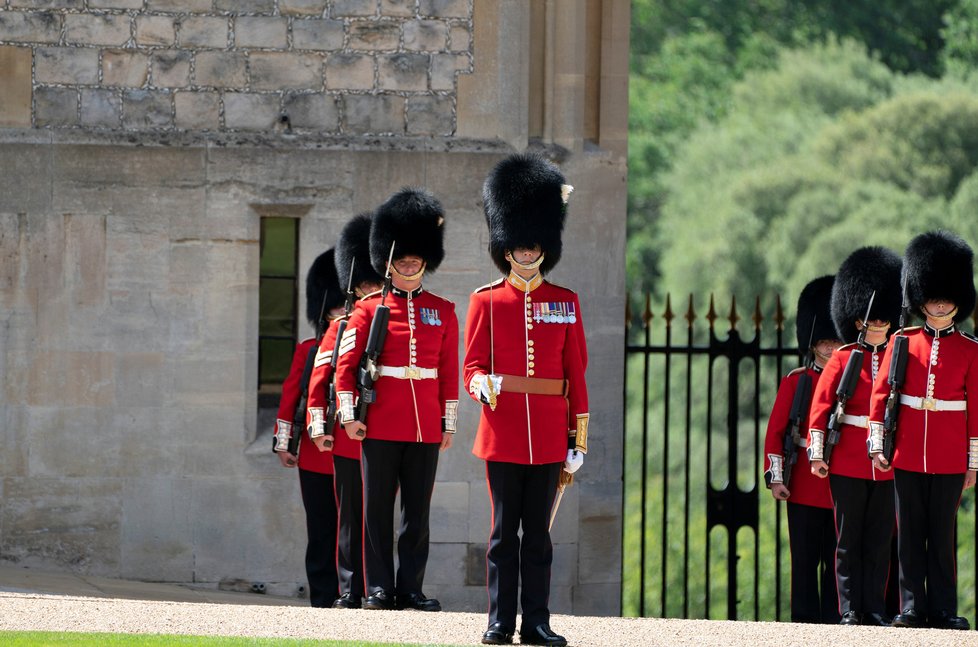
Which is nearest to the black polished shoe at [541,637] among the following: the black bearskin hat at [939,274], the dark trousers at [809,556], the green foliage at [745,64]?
the dark trousers at [809,556]

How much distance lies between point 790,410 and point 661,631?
1830 mm

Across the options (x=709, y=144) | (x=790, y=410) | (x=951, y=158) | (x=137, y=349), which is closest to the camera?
(x=790, y=410)

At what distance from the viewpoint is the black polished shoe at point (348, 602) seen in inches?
299

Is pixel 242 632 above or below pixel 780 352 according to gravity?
below

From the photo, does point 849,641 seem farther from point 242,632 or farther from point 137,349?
point 137,349

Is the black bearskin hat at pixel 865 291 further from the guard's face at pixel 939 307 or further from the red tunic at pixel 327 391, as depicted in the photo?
the red tunic at pixel 327 391

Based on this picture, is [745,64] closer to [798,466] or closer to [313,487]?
[798,466]

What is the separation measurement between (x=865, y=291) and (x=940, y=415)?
0.89 m

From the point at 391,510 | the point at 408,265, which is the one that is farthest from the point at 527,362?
the point at 391,510

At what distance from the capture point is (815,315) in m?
8.48

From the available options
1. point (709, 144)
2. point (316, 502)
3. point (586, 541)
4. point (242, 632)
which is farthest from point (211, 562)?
point (709, 144)

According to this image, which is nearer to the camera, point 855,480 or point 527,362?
point 527,362

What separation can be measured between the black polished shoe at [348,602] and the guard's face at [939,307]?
2.58 metres

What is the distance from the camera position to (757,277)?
20406mm
